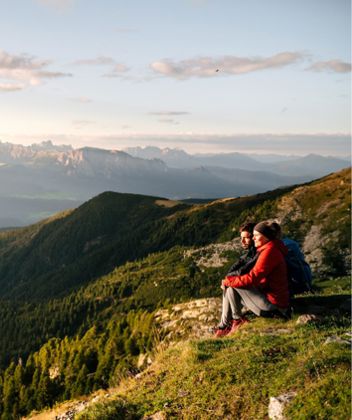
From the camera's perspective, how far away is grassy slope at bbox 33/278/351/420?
8141mm

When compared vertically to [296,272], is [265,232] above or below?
above

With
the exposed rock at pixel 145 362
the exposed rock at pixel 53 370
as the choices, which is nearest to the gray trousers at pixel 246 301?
the exposed rock at pixel 145 362

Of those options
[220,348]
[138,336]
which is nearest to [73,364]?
[138,336]

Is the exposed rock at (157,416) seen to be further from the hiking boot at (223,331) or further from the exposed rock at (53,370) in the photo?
the exposed rock at (53,370)

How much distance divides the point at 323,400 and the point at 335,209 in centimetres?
10318

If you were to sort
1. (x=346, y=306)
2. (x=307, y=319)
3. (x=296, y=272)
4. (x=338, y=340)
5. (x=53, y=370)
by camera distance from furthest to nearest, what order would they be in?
(x=53, y=370), (x=346, y=306), (x=296, y=272), (x=307, y=319), (x=338, y=340)

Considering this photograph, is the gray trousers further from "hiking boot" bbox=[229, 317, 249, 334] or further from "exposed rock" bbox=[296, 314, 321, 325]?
"exposed rock" bbox=[296, 314, 321, 325]

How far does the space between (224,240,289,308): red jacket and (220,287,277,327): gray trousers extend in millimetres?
238

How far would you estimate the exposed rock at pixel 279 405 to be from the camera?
7990 millimetres

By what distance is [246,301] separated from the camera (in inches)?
599

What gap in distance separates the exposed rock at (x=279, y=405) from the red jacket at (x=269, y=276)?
5.63 meters

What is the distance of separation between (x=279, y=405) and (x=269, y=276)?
6.36 m

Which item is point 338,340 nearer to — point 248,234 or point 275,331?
point 275,331

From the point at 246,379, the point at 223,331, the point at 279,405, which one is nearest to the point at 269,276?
the point at 223,331
